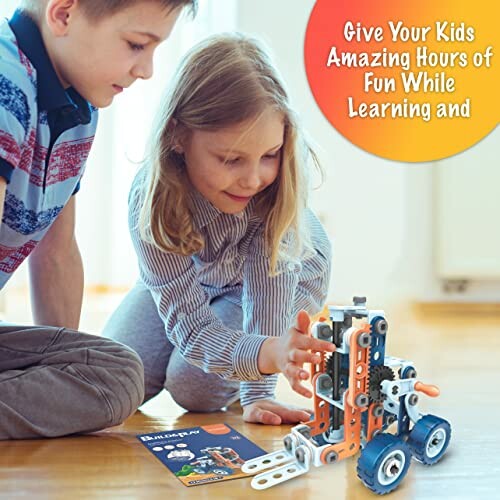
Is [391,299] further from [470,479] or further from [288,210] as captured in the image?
[470,479]

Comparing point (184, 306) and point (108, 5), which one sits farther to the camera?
point (184, 306)

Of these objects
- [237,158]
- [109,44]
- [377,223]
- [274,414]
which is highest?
[109,44]

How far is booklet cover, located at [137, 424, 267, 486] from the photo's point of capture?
32.4 inches

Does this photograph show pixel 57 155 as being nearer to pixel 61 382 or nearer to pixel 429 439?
pixel 61 382

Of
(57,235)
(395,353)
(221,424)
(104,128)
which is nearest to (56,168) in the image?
(57,235)

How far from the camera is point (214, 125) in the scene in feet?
3.09

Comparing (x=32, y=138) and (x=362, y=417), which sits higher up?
(x=32, y=138)

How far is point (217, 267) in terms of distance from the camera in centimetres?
114

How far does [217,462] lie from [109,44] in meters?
0.48

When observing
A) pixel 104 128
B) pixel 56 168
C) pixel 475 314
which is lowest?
pixel 475 314

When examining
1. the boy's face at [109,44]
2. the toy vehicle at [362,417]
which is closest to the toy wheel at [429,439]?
the toy vehicle at [362,417]

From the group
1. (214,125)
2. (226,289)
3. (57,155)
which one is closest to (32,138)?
(57,155)

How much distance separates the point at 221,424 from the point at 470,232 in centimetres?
148

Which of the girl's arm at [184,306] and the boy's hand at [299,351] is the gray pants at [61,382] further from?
the boy's hand at [299,351]
